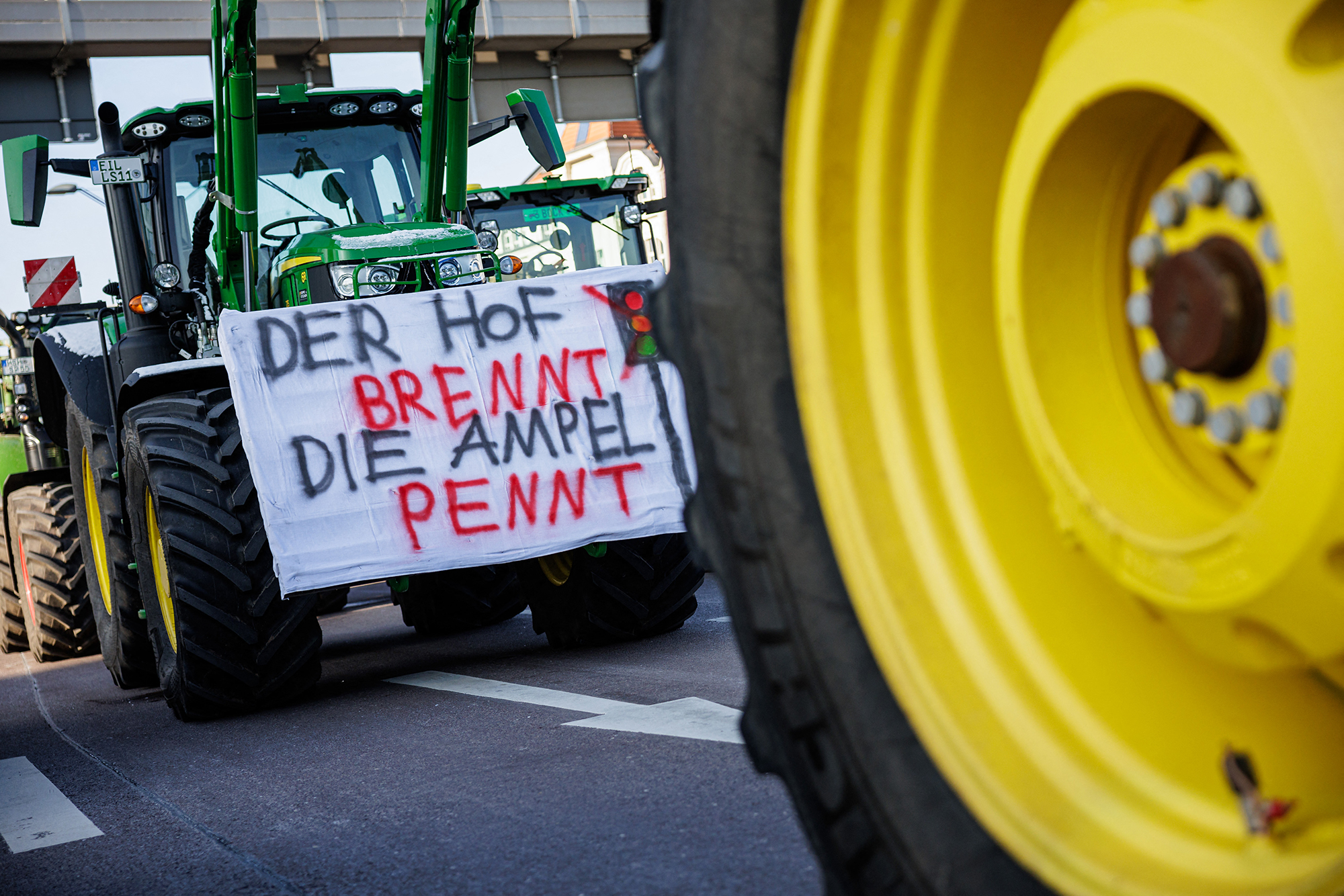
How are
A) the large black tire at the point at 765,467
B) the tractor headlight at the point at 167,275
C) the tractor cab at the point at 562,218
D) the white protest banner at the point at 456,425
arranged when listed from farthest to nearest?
the tractor cab at the point at 562,218, the tractor headlight at the point at 167,275, the white protest banner at the point at 456,425, the large black tire at the point at 765,467

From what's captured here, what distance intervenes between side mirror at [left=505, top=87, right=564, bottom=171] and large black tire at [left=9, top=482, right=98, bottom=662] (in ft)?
12.0

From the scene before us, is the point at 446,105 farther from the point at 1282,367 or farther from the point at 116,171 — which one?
the point at 1282,367

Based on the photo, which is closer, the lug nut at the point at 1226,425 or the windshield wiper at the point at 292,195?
the lug nut at the point at 1226,425

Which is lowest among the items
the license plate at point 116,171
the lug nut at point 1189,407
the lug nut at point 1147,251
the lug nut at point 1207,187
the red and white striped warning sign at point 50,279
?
the red and white striped warning sign at point 50,279

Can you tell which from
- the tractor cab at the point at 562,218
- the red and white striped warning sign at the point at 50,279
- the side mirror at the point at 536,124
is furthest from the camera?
the tractor cab at the point at 562,218

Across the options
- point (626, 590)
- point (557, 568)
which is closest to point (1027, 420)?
point (626, 590)

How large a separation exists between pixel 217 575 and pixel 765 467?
3953mm

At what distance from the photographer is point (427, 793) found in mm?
3732

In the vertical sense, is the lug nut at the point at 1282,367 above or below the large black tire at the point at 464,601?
above

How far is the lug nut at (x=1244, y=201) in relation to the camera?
115 centimetres

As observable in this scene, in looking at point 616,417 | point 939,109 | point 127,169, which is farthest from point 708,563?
point 127,169

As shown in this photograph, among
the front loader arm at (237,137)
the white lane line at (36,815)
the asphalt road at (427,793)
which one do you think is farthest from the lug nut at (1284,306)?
the front loader arm at (237,137)

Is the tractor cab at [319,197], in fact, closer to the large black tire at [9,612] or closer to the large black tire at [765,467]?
the large black tire at [9,612]

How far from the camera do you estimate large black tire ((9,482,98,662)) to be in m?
8.24
